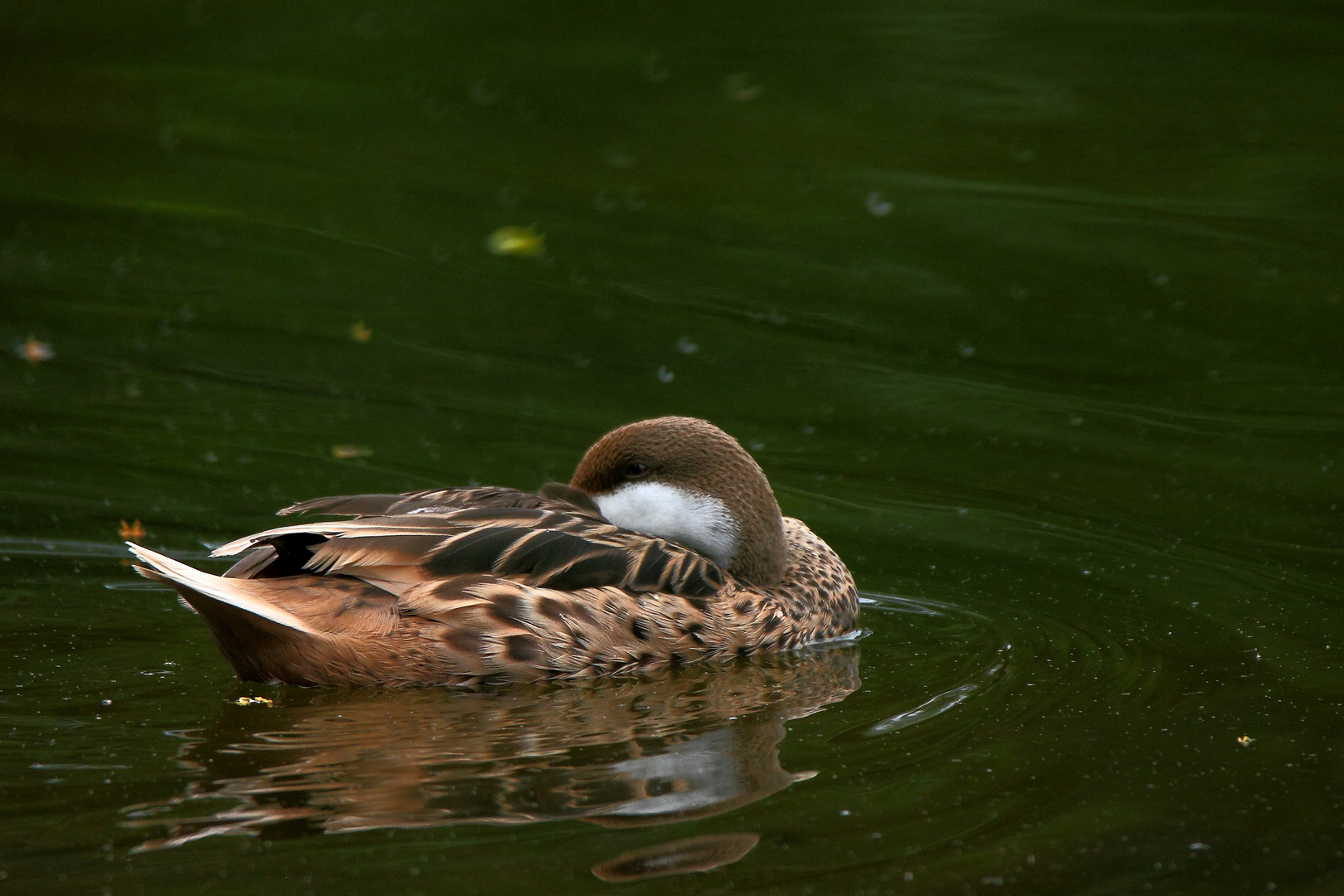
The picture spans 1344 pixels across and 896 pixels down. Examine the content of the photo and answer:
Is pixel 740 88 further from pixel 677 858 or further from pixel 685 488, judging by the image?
pixel 677 858

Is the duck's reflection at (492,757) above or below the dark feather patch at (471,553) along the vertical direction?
below

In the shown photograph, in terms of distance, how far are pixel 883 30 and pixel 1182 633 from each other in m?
8.71

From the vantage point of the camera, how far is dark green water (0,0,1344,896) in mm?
4844

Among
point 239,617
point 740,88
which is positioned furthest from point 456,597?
point 740,88

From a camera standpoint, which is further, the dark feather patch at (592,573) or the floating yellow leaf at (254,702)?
the dark feather patch at (592,573)

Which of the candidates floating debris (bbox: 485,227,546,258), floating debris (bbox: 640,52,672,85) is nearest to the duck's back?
floating debris (bbox: 485,227,546,258)

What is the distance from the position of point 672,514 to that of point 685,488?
0.11m

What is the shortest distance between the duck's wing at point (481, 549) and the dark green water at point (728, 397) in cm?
43

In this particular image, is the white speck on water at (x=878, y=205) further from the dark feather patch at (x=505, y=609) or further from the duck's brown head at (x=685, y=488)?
the dark feather patch at (x=505, y=609)

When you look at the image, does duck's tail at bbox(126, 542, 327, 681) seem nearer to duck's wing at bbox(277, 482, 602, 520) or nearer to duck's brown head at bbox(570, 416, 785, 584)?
duck's wing at bbox(277, 482, 602, 520)

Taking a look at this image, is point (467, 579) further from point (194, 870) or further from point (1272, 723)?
point (1272, 723)

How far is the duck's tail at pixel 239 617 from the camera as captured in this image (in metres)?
5.63

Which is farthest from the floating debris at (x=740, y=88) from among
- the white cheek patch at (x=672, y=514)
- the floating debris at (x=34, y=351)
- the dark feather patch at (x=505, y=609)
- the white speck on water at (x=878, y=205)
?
the dark feather patch at (x=505, y=609)

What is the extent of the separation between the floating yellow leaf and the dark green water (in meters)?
0.03
